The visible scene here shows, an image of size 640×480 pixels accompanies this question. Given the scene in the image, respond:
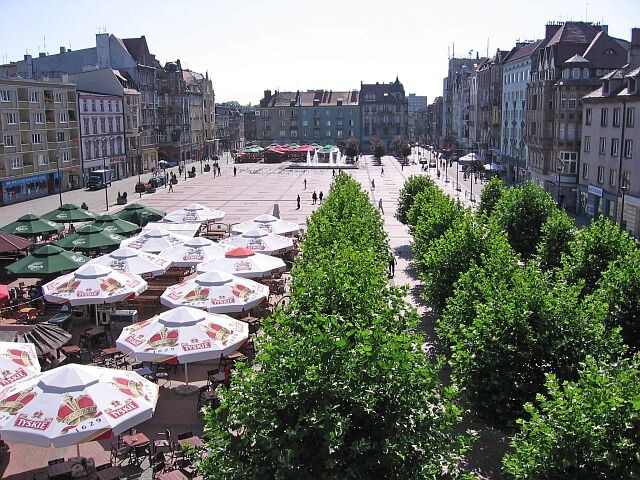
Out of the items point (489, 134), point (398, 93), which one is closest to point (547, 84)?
point (489, 134)

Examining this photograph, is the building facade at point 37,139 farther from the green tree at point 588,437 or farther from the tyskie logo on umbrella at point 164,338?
the green tree at point 588,437

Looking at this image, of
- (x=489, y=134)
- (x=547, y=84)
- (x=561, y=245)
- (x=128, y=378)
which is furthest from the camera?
(x=489, y=134)

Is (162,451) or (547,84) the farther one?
(547,84)

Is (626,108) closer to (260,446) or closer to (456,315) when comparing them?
(456,315)

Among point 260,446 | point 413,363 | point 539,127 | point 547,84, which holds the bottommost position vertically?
point 260,446

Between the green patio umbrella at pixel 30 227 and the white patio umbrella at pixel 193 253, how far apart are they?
896cm

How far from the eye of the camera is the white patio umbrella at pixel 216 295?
2430 centimetres

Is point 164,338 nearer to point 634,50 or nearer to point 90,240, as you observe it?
point 90,240

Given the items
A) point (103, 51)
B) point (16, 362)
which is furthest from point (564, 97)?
point (103, 51)

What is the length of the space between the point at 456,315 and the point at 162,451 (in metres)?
8.72

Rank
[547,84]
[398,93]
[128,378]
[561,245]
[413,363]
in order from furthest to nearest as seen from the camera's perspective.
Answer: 1. [398,93]
2. [547,84]
3. [561,245]
4. [128,378]
5. [413,363]

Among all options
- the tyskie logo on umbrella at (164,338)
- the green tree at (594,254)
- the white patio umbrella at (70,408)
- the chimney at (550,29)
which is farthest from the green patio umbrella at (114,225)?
the chimney at (550,29)

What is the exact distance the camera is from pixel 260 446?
10.3 m

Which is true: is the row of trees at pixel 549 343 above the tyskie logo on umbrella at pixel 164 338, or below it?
above
